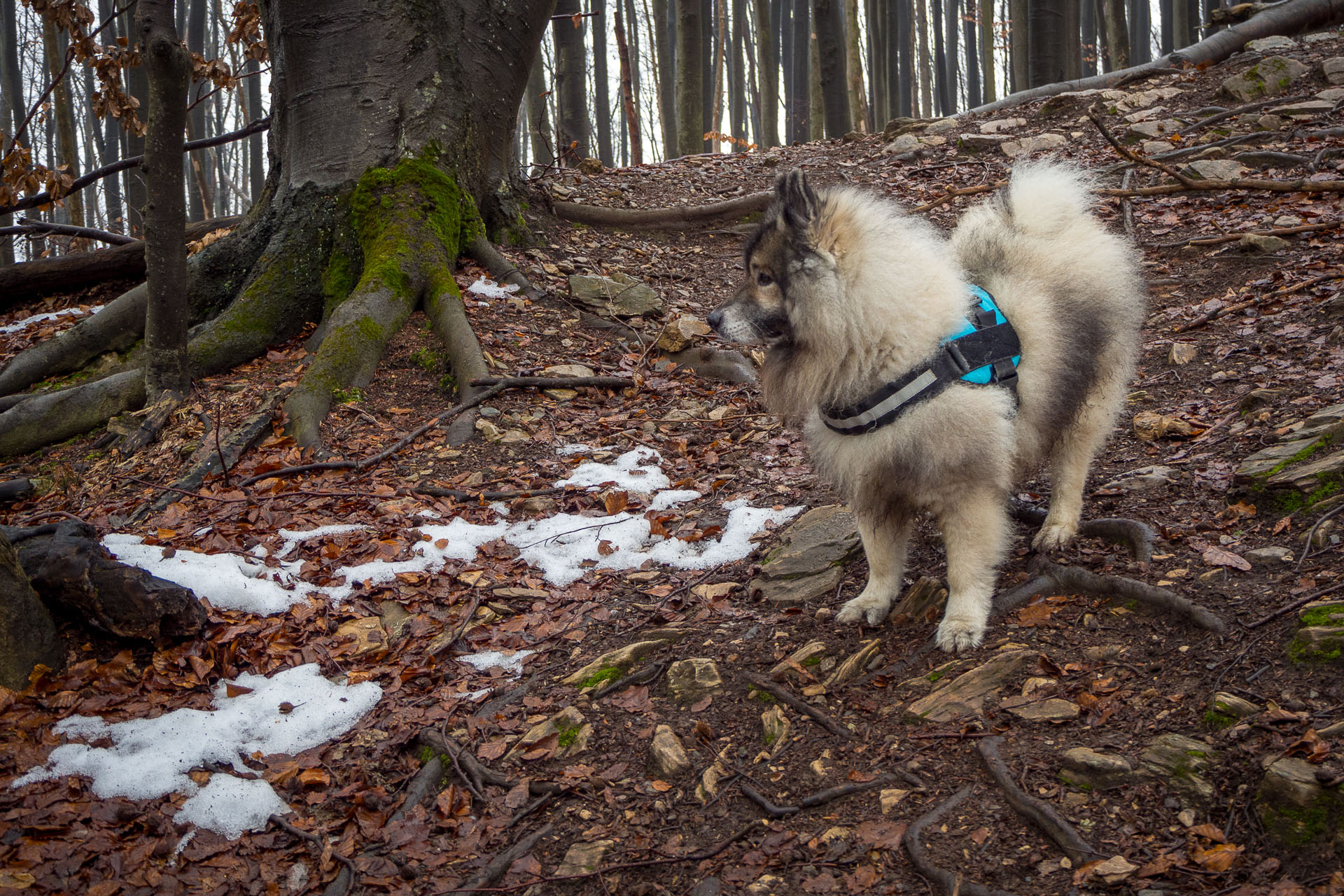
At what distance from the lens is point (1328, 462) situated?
11.4 ft

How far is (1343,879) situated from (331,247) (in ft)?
23.2

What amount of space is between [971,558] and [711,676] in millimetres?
1178

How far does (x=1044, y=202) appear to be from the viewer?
389 centimetres

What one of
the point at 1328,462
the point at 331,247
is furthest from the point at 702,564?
the point at 331,247

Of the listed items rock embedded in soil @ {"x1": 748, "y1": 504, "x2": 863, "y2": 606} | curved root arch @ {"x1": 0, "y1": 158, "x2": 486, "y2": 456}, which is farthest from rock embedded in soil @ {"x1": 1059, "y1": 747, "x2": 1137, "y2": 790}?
curved root arch @ {"x1": 0, "y1": 158, "x2": 486, "y2": 456}

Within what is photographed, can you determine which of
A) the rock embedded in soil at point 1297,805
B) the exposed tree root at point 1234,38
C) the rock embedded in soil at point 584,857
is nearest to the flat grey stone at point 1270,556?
the rock embedded in soil at point 1297,805

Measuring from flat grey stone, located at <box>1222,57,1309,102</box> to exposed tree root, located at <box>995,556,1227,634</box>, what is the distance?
948cm

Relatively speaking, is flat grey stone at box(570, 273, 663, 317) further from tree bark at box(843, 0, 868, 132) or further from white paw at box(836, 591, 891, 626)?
tree bark at box(843, 0, 868, 132)

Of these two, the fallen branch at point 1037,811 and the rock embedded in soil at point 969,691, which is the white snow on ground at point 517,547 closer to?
the rock embedded in soil at point 969,691

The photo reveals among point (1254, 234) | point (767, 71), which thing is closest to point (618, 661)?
point (1254, 234)

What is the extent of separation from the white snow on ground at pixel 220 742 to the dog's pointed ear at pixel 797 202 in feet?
8.71

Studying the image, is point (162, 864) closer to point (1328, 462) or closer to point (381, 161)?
point (1328, 462)

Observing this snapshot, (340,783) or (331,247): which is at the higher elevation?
(331,247)

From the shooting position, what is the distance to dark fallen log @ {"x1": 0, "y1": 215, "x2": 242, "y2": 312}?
354 inches
